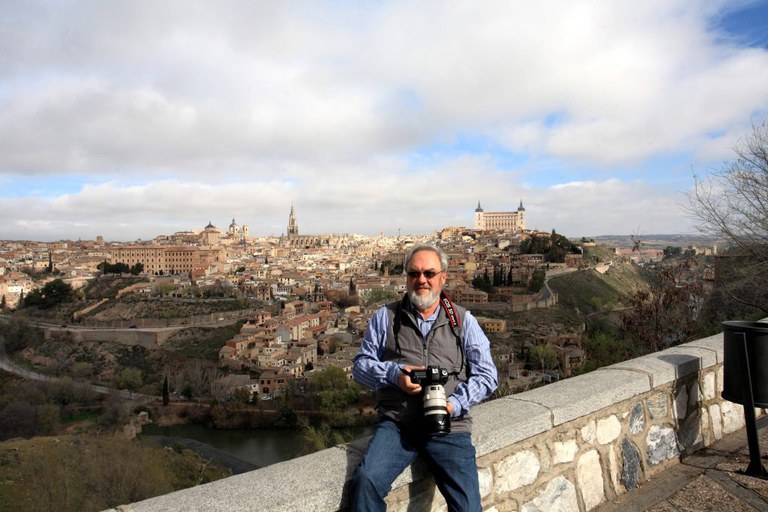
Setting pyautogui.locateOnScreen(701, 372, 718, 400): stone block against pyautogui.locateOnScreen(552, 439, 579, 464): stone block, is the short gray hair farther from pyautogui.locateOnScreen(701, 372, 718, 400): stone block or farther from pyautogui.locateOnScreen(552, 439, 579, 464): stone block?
pyautogui.locateOnScreen(701, 372, 718, 400): stone block

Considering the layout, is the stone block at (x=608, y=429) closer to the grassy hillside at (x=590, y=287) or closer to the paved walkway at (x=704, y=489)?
the paved walkway at (x=704, y=489)

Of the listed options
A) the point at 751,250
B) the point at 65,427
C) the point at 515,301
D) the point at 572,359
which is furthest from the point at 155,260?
the point at 751,250

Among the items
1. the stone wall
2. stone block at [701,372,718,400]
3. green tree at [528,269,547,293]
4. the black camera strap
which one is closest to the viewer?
the stone wall

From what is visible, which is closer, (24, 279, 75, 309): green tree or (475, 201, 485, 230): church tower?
(24, 279, 75, 309): green tree

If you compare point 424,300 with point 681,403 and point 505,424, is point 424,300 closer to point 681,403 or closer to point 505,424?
point 505,424

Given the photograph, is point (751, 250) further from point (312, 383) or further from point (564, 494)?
point (312, 383)

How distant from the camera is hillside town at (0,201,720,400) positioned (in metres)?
31.9

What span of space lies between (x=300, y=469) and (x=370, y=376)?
0.36 metres

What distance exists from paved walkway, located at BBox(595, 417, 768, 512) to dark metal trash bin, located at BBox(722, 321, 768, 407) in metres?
0.35

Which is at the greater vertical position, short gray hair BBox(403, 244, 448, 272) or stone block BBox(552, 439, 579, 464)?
short gray hair BBox(403, 244, 448, 272)

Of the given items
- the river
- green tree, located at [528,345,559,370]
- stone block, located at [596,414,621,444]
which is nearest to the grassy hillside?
green tree, located at [528,345,559,370]

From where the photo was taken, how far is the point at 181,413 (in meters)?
26.5

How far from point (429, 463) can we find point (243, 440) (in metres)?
24.3

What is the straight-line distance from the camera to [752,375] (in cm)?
213
